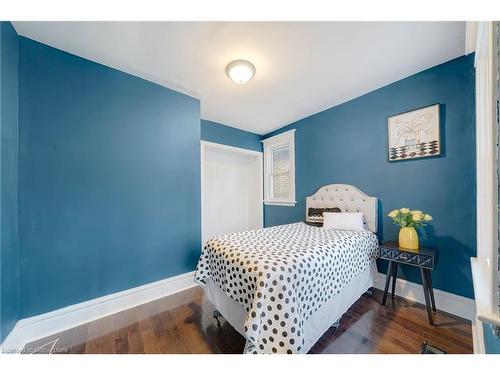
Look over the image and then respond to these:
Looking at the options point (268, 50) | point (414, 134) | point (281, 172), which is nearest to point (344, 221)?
point (414, 134)

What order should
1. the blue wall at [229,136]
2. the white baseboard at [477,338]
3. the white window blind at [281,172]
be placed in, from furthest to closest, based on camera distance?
1. the white window blind at [281,172]
2. the blue wall at [229,136]
3. the white baseboard at [477,338]

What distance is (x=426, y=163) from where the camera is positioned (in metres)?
2.05

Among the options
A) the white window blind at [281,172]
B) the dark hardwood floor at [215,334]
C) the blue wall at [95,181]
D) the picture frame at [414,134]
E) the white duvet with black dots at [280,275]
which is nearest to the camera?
the white duvet with black dots at [280,275]

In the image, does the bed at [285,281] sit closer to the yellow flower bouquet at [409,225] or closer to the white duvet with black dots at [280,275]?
the white duvet with black dots at [280,275]

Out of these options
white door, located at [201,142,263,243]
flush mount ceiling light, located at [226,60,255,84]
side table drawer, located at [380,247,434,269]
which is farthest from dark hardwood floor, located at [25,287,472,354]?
flush mount ceiling light, located at [226,60,255,84]

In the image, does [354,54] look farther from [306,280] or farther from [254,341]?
[254,341]

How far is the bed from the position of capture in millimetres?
1145

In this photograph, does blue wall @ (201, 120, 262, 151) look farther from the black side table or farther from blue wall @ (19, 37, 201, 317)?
A: the black side table

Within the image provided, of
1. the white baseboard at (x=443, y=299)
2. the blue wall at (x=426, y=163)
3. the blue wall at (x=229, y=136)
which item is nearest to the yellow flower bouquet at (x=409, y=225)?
the blue wall at (x=426, y=163)

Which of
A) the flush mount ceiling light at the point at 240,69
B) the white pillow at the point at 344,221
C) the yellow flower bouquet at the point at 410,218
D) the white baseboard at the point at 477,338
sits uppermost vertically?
the flush mount ceiling light at the point at 240,69

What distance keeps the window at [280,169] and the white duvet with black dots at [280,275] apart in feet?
5.75

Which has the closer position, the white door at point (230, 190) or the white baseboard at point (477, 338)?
the white baseboard at point (477, 338)

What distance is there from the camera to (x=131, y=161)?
2.09 meters

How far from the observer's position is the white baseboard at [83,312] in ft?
4.89
